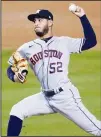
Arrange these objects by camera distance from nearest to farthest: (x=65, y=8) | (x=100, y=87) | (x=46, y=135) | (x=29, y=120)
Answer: (x=46, y=135) < (x=29, y=120) < (x=100, y=87) < (x=65, y=8)

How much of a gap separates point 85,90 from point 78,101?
12.6 feet

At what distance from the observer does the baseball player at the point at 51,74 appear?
22.3 feet

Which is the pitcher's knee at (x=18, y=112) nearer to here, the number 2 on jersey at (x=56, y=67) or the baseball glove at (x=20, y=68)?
the baseball glove at (x=20, y=68)

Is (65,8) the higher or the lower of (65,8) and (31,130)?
the higher

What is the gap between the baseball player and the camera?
267 inches

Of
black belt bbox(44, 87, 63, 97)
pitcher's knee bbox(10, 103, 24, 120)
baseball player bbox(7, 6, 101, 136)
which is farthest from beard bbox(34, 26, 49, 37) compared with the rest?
pitcher's knee bbox(10, 103, 24, 120)

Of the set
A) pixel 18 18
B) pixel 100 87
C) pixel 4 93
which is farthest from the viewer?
pixel 18 18

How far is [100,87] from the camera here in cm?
1100

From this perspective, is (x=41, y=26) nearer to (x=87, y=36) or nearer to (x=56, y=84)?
(x=87, y=36)

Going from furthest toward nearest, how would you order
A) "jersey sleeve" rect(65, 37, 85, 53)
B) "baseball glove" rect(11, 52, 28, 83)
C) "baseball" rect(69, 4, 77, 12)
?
1. "jersey sleeve" rect(65, 37, 85, 53)
2. "baseball glove" rect(11, 52, 28, 83)
3. "baseball" rect(69, 4, 77, 12)

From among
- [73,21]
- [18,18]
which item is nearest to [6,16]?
[18,18]

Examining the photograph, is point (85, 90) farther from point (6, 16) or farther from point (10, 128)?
point (6, 16)

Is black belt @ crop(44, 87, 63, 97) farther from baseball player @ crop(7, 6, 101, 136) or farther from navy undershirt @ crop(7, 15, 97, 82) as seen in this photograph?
navy undershirt @ crop(7, 15, 97, 82)

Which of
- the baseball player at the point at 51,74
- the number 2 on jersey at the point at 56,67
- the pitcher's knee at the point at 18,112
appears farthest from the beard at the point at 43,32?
the pitcher's knee at the point at 18,112
